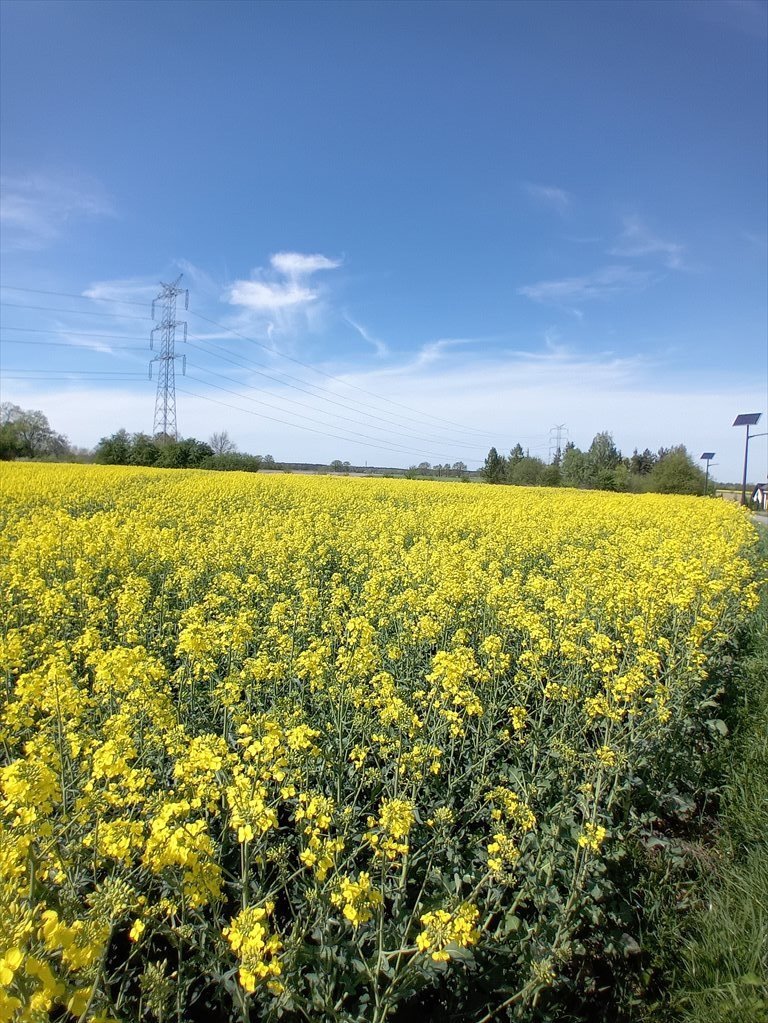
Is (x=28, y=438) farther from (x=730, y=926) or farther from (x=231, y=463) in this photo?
(x=730, y=926)

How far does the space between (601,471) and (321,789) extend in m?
53.4

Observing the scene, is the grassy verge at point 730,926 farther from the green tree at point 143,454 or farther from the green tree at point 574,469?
the green tree at point 574,469

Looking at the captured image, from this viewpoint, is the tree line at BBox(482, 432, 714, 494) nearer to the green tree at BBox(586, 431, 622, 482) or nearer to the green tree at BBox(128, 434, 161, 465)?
the green tree at BBox(586, 431, 622, 482)

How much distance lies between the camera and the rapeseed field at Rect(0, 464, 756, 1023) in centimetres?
172

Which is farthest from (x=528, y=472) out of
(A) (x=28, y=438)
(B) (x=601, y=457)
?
(A) (x=28, y=438)

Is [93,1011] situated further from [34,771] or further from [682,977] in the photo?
[682,977]

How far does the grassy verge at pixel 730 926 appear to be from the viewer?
2377 millimetres

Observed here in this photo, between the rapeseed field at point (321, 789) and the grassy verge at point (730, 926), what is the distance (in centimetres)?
35

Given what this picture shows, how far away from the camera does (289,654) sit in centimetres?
393

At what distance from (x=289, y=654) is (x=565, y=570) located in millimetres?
4786

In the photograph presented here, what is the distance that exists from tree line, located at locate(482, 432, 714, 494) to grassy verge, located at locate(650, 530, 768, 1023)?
144 feet

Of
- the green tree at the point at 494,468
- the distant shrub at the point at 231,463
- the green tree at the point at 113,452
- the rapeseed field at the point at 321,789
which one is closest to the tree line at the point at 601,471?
the green tree at the point at 494,468

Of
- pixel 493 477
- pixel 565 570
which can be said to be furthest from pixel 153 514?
pixel 493 477

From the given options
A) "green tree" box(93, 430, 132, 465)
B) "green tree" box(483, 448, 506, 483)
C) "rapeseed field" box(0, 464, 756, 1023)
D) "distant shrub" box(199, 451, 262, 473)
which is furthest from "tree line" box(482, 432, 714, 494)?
"rapeseed field" box(0, 464, 756, 1023)
